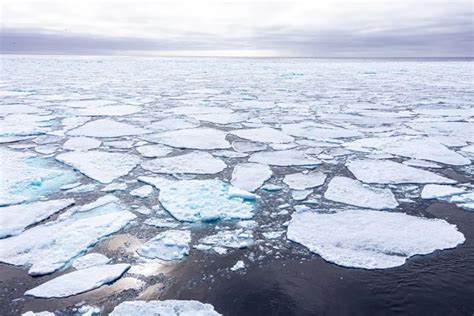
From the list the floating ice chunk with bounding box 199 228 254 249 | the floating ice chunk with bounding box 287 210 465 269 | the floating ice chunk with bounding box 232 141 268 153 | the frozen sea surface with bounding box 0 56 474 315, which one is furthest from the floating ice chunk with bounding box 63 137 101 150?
the floating ice chunk with bounding box 287 210 465 269

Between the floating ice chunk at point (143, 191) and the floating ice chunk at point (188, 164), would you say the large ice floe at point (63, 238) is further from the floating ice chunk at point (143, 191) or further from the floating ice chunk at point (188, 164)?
the floating ice chunk at point (188, 164)

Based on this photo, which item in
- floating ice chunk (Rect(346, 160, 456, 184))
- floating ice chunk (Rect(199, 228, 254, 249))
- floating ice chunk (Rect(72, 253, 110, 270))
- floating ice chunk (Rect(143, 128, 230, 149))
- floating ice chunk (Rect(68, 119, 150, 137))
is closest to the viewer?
floating ice chunk (Rect(72, 253, 110, 270))

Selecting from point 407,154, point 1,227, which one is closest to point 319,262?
point 1,227

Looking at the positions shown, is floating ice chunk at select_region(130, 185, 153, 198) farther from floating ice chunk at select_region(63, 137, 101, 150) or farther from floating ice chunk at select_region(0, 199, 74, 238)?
floating ice chunk at select_region(63, 137, 101, 150)

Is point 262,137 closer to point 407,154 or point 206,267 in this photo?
point 407,154

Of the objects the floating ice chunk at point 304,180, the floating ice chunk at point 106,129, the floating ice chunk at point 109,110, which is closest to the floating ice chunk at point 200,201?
the floating ice chunk at point 304,180
